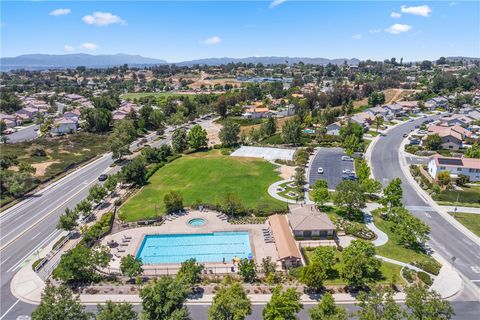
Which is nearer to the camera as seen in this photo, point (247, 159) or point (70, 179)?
point (70, 179)

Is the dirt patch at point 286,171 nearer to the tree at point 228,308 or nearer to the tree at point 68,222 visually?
the tree at point 68,222

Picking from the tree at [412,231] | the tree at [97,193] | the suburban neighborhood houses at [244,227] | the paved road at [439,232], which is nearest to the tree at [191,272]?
the suburban neighborhood houses at [244,227]

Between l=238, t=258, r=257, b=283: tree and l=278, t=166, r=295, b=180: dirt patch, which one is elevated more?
l=278, t=166, r=295, b=180: dirt patch

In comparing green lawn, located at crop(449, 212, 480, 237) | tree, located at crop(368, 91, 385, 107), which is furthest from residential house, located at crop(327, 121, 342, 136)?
tree, located at crop(368, 91, 385, 107)

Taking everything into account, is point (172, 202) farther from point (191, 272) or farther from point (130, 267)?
point (191, 272)

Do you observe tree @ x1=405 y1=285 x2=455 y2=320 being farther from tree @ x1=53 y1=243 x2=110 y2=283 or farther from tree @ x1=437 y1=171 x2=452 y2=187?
tree @ x1=437 y1=171 x2=452 y2=187

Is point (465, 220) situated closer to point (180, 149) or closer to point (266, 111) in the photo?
point (180, 149)

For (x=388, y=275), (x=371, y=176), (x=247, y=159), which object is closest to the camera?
(x=388, y=275)

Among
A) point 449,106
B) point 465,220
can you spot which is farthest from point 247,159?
point 449,106
